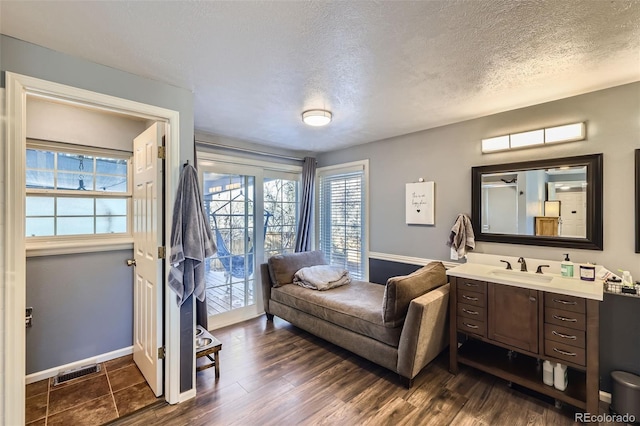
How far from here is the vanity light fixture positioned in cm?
227

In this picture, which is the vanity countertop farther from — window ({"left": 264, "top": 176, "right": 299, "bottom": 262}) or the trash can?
window ({"left": 264, "top": 176, "right": 299, "bottom": 262})

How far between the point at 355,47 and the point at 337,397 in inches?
98.5

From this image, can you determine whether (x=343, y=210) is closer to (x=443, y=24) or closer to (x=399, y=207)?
(x=399, y=207)

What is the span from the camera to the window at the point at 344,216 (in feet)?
13.2

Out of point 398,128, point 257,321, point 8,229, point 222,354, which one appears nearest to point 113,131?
point 8,229

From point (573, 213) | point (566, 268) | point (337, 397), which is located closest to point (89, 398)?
point (337, 397)

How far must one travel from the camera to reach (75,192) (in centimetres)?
264

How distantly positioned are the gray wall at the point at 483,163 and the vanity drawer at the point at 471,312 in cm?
68

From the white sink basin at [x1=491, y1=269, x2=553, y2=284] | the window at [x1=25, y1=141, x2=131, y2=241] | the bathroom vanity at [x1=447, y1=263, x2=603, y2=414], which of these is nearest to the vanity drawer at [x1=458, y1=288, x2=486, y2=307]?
the bathroom vanity at [x1=447, y1=263, x2=603, y2=414]

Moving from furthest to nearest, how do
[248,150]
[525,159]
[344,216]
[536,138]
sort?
1. [344,216]
2. [248,150]
3. [525,159]
4. [536,138]

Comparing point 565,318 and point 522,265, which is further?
point 522,265

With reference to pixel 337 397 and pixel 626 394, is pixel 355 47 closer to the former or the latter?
pixel 337 397

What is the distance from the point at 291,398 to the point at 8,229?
212cm

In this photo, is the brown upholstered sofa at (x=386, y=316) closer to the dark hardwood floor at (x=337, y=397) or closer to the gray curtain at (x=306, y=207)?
the dark hardwood floor at (x=337, y=397)
